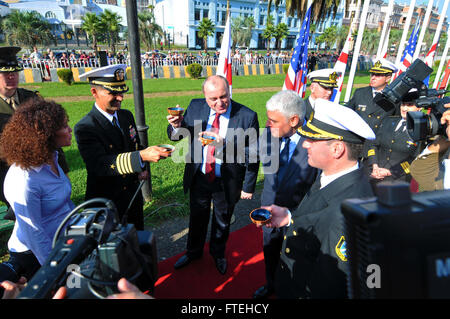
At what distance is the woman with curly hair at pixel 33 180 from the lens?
1.93m

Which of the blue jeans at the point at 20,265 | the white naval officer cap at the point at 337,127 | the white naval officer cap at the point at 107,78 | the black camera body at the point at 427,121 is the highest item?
the white naval officer cap at the point at 107,78

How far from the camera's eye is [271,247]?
2885 mm

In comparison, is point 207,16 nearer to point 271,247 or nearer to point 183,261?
point 183,261

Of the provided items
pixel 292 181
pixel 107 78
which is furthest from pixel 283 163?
pixel 107 78

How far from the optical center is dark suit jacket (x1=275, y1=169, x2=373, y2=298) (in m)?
1.47

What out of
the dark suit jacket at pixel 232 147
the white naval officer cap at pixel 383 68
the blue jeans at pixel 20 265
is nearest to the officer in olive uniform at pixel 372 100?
the white naval officer cap at pixel 383 68

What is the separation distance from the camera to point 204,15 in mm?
62062

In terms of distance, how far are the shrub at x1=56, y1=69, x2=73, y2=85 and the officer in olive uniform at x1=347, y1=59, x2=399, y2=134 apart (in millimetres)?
16907

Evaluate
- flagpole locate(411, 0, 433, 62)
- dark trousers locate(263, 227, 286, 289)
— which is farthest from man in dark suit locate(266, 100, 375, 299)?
flagpole locate(411, 0, 433, 62)

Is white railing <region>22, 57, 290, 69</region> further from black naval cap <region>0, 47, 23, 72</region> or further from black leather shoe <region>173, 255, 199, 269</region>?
black leather shoe <region>173, 255, 199, 269</region>

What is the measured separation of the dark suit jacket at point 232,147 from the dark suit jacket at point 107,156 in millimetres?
673

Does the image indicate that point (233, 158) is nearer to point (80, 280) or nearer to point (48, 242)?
point (48, 242)

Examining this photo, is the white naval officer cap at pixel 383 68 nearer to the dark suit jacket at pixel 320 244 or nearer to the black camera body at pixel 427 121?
the black camera body at pixel 427 121
